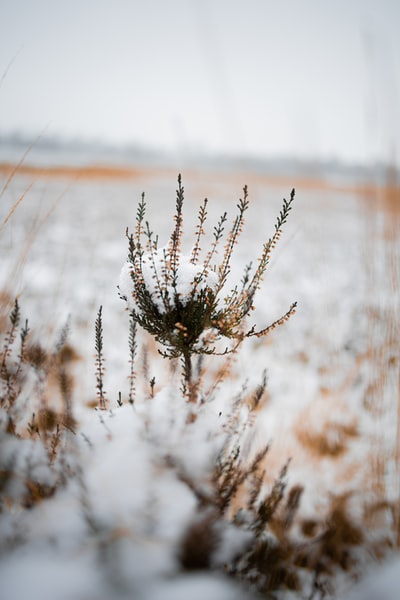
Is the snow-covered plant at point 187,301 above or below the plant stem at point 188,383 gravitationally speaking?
above

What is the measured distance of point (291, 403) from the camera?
3008mm

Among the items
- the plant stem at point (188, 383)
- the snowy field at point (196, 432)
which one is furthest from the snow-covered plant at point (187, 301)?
the snowy field at point (196, 432)

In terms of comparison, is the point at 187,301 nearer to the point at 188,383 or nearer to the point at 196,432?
the point at 188,383

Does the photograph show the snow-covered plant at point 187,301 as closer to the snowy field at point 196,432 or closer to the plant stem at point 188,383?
the plant stem at point 188,383

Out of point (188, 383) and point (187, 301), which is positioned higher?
point (187, 301)

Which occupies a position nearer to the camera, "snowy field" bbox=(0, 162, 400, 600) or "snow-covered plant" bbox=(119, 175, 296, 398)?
"snowy field" bbox=(0, 162, 400, 600)

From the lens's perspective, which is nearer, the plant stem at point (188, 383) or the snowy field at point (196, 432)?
the snowy field at point (196, 432)

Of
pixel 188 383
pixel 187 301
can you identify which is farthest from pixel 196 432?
pixel 187 301

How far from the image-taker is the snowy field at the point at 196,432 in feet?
2.36

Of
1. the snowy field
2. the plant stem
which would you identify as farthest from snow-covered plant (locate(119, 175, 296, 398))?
the snowy field

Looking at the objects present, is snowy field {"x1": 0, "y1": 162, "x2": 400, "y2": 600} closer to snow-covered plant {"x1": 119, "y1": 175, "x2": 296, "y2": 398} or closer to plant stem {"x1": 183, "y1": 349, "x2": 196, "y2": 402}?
plant stem {"x1": 183, "y1": 349, "x2": 196, "y2": 402}

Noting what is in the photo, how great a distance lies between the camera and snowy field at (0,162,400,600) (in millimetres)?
720

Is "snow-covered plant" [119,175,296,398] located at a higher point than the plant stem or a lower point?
higher

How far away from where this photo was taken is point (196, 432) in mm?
982
